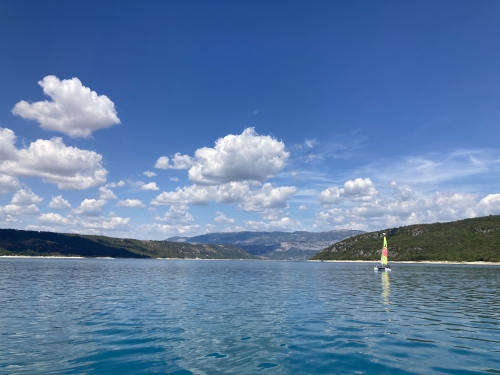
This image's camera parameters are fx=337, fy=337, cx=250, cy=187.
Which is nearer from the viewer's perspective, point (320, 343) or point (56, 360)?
point (56, 360)

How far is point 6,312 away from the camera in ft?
125

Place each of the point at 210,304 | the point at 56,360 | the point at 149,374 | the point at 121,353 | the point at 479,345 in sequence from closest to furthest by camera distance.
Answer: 1. the point at 149,374
2. the point at 56,360
3. the point at 121,353
4. the point at 479,345
5. the point at 210,304

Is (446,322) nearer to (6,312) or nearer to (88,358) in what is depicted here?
(88,358)

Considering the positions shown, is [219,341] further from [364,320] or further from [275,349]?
[364,320]

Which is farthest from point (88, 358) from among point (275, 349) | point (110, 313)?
point (110, 313)

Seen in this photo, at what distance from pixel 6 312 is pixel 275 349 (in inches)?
1275

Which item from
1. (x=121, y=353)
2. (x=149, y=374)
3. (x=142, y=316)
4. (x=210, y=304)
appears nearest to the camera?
(x=149, y=374)

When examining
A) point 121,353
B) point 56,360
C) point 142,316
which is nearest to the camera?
point 56,360

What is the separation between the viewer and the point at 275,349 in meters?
24.5

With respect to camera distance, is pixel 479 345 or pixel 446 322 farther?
pixel 446 322

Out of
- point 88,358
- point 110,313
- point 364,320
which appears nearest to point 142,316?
point 110,313

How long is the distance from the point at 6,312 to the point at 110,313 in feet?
37.4

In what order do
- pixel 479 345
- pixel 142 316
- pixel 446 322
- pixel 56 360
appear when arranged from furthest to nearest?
1. pixel 142 316
2. pixel 446 322
3. pixel 479 345
4. pixel 56 360

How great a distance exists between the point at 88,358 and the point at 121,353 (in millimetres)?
2152
